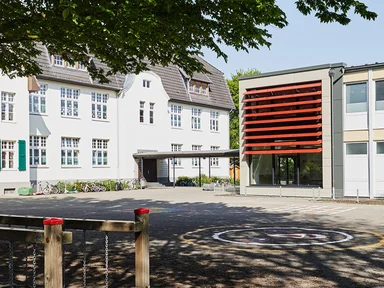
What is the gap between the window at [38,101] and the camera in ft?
118

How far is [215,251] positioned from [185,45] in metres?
4.12

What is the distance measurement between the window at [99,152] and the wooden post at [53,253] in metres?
36.3

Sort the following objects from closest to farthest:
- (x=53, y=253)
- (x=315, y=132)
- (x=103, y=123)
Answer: (x=53, y=253) → (x=315, y=132) → (x=103, y=123)

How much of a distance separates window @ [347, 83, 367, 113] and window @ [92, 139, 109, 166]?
20.8 m

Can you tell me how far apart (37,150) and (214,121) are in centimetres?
2083

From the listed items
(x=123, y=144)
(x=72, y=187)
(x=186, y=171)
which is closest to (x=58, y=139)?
(x=72, y=187)

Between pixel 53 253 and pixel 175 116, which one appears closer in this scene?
pixel 53 253

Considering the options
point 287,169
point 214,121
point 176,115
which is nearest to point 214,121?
point 214,121

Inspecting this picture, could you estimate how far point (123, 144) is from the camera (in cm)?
4278

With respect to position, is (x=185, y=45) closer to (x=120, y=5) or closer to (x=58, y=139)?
(x=120, y=5)

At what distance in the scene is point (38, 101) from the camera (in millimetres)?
36531

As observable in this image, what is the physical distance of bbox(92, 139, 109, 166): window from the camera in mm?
40750

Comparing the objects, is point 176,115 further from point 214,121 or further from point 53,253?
point 53,253

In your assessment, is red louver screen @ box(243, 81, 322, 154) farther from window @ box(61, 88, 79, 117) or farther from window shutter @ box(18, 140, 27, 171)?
window shutter @ box(18, 140, 27, 171)
